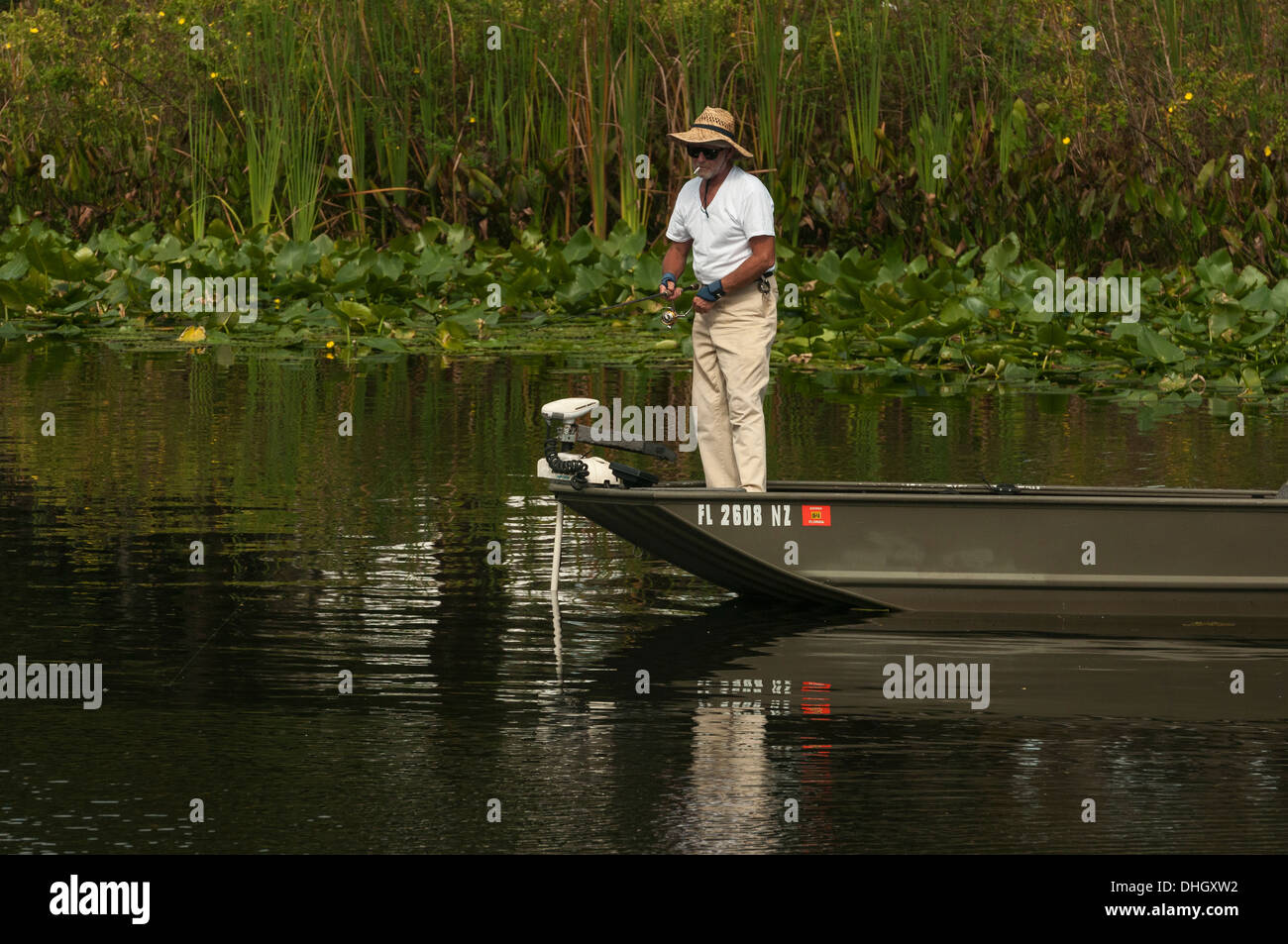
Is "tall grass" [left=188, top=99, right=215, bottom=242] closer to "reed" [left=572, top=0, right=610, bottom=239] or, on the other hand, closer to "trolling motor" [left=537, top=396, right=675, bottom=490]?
"reed" [left=572, top=0, right=610, bottom=239]

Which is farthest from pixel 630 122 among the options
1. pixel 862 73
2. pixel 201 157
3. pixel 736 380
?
pixel 736 380

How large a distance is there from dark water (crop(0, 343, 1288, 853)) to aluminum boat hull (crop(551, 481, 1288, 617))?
159mm

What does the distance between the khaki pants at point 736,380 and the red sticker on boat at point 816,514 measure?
1.07 ft

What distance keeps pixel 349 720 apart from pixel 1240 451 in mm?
8143

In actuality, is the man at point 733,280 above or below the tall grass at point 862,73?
below

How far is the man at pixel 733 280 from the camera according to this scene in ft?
34.7

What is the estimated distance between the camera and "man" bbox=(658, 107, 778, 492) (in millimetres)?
10562

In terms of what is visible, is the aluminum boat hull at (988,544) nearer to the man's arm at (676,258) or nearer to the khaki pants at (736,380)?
the khaki pants at (736,380)

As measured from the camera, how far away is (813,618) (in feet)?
34.4

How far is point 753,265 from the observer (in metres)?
10.5

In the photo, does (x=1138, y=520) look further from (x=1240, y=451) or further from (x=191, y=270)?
(x=191, y=270)

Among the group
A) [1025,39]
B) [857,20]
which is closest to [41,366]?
[857,20]

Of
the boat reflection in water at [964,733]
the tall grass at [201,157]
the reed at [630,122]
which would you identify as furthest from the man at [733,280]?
the tall grass at [201,157]

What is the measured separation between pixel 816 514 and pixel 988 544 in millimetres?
731
